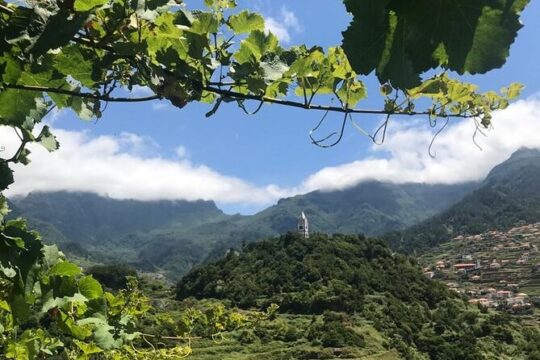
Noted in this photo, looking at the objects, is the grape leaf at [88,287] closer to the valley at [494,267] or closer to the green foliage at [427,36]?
the green foliage at [427,36]

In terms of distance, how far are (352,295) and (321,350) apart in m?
18.3

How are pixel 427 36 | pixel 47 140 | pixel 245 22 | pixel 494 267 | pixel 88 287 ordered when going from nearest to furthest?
pixel 427 36 → pixel 245 22 → pixel 88 287 → pixel 47 140 → pixel 494 267

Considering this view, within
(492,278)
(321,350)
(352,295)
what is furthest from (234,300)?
(492,278)

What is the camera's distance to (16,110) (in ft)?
5.40

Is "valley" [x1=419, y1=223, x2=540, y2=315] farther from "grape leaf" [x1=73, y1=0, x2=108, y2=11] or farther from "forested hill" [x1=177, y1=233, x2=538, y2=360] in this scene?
"grape leaf" [x1=73, y1=0, x2=108, y2=11]

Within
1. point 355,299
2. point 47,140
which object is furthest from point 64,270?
point 355,299

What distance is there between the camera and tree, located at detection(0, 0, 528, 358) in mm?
821

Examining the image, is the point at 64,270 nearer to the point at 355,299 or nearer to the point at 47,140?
the point at 47,140

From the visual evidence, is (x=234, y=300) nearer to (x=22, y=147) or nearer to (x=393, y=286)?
(x=393, y=286)

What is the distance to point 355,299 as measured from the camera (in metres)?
70.9

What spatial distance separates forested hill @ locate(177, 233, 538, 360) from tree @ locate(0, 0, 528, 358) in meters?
48.1

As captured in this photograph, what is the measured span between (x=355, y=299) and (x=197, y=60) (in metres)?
72.3

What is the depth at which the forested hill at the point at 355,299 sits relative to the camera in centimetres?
5878

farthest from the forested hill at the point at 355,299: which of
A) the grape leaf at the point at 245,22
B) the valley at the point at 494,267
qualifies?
the grape leaf at the point at 245,22
